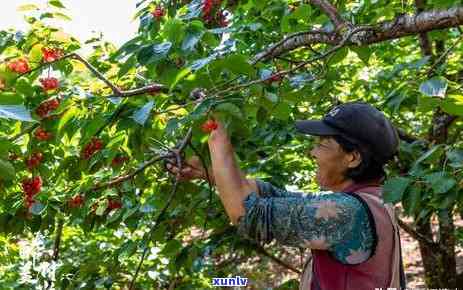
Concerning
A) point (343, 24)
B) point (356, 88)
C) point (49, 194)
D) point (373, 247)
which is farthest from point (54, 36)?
point (356, 88)

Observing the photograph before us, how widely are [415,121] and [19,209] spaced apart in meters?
4.47

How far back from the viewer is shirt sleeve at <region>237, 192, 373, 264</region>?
177 centimetres

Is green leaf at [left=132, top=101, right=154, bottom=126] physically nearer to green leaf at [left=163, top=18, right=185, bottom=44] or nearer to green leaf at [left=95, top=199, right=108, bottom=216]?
green leaf at [left=163, top=18, right=185, bottom=44]

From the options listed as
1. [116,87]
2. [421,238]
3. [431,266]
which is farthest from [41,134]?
[431,266]

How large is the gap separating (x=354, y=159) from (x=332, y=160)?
0.07m

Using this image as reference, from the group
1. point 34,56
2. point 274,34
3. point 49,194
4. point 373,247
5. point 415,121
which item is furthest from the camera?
point 415,121

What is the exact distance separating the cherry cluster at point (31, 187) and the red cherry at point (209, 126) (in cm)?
131

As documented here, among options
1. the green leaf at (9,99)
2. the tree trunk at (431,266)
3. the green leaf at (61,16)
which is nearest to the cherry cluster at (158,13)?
the green leaf at (61,16)

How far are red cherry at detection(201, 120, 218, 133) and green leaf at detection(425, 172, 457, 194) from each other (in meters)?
0.83

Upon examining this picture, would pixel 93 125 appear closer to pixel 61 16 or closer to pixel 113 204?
pixel 61 16

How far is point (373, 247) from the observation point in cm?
182

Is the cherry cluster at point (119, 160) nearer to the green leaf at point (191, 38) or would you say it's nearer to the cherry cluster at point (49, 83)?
the cherry cluster at point (49, 83)

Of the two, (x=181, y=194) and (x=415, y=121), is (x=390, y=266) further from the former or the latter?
(x=415, y=121)

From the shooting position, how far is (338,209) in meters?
1.78
